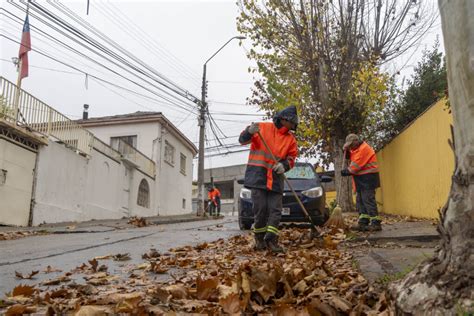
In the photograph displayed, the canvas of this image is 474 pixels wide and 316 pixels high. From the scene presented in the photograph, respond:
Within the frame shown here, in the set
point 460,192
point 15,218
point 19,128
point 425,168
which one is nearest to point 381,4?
point 425,168

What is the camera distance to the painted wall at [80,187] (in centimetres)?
1372

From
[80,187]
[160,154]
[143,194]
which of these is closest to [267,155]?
[80,187]

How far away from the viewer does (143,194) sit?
77.4 ft

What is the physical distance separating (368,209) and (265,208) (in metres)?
2.41

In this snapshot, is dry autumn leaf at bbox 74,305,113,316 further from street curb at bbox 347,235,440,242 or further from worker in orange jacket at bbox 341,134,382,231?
worker in orange jacket at bbox 341,134,382,231

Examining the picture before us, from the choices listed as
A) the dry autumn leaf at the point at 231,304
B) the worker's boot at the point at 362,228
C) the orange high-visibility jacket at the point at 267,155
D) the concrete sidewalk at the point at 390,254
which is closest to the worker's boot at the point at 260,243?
the orange high-visibility jacket at the point at 267,155

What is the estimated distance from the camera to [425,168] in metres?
9.36

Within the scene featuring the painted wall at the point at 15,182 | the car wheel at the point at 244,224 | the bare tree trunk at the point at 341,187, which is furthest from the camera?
the bare tree trunk at the point at 341,187

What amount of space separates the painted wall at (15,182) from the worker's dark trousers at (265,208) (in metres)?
8.78

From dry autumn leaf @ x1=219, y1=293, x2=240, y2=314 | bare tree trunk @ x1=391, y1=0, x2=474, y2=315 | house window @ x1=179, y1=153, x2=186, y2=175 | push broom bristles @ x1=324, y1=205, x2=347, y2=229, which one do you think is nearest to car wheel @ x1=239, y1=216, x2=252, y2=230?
push broom bristles @ x1=324, y1=205, x2=347, y2=229

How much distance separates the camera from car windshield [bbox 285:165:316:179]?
956 cm

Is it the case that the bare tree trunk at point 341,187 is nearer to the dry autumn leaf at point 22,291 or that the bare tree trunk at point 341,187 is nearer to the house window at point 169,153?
the dry autumn leaf at point 22,291

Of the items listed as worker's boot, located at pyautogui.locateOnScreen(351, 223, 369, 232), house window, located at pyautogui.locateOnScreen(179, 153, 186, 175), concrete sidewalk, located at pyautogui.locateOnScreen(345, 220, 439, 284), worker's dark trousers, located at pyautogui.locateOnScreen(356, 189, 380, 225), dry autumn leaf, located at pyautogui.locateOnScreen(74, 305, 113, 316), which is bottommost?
dry autumn leaf, located at pyautogui.locateOnScreen(74, 305, 113, 316)

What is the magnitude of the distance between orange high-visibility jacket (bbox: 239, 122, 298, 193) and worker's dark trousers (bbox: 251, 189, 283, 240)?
104 mm
